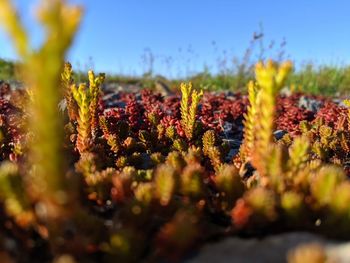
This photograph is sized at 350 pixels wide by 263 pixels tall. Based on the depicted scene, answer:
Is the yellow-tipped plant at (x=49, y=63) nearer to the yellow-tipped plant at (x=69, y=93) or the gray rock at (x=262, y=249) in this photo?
the gray rock at (x=262, y=249)

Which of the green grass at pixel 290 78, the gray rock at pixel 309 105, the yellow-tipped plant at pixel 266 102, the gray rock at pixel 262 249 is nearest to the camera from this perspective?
the gray rock at pixel 262 249

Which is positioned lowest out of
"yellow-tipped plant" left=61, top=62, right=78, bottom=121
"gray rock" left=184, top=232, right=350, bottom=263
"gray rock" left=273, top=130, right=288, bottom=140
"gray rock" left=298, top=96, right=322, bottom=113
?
"gray rock" left=184, top=232, right=350, bottom=263

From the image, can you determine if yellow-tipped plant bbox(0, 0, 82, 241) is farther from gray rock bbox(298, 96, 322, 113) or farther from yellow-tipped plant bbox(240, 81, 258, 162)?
gray rock bbox(298, 96, 322, 113)

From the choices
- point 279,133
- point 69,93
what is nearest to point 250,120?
point 69,93

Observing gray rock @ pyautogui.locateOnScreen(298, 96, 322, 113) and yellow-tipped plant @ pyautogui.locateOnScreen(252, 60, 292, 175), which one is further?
gray rock @ pyautogui.locateOnScreen(298, 96, 322, 113)

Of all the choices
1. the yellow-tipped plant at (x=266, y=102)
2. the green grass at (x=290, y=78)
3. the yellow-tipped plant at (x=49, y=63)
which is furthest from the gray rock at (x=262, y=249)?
the green grass at (x=290, y=78)

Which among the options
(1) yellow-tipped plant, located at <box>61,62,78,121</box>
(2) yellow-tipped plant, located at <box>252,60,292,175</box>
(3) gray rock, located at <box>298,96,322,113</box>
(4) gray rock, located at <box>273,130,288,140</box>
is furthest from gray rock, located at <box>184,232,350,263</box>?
(3) gray rock, located at <box>298,96,322,113</box>

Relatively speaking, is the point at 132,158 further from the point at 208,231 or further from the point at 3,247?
the point at 3,247

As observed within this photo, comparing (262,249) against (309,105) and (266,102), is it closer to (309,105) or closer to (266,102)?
(266,102)

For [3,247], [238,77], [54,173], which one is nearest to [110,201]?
[3,247]
